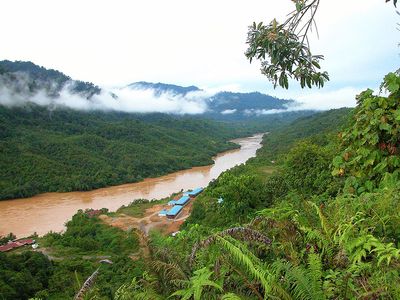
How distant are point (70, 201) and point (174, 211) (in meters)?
14.7

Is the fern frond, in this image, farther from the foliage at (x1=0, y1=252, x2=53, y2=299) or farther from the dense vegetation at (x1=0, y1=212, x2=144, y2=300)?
the foliage at (x1=0, y1=252, x2=53, y2=299)

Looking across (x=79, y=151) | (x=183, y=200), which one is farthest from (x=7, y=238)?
(x=79, y=151)

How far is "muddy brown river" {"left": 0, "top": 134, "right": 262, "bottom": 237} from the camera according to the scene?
27031 mm

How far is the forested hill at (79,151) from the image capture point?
40.5 m

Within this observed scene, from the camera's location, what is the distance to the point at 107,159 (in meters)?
52.5

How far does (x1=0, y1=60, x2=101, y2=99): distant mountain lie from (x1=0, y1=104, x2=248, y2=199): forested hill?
10.6 metres

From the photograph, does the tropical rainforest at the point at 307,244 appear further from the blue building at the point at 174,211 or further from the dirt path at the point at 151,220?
the blue building at the point at 174,211

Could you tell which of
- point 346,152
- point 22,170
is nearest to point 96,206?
point 22,170

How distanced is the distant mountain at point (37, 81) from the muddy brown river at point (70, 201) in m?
45.2

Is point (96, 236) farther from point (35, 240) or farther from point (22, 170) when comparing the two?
point (22, 170)

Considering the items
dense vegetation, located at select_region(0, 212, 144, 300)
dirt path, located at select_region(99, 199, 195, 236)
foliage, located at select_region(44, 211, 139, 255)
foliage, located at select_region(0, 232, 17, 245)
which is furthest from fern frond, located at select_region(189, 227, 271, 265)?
foliage, located at select_region(0, 232, 17, 245)

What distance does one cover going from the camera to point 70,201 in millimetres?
35250

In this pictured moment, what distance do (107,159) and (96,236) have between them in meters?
29.7

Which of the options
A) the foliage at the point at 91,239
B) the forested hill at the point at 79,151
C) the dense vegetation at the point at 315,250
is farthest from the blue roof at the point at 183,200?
the dense vegetation at the point at 315,250
